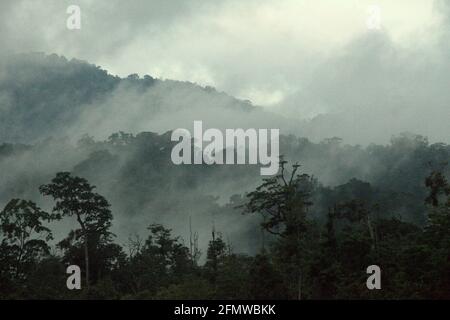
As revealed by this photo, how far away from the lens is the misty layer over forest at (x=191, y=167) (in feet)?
199

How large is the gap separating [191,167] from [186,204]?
8.17 metres

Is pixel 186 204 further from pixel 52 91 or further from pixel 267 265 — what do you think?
pixel 52 91

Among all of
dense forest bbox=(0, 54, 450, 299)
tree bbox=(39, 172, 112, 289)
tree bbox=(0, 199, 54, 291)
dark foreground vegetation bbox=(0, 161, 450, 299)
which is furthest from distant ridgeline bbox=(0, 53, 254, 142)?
tree bbox=(0, 199, 54, 291)

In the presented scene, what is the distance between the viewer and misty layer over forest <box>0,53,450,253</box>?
60.6 m

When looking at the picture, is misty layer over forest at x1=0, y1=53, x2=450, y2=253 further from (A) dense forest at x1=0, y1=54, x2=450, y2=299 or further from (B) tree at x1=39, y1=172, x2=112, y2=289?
(B) tree at x1=39, y1=172, x2=112, y2=289

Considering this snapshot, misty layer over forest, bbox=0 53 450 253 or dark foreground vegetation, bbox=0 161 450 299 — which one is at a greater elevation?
misty layer over forest, bbox=0 53 450 253

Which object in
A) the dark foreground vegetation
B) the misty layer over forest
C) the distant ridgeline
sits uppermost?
the distant ridgeline

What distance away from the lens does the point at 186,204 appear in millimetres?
65312

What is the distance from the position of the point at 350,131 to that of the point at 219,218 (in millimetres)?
41110

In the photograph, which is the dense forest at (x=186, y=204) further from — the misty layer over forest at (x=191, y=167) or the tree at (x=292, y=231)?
the misty layer over forest at (x=191, y=167)

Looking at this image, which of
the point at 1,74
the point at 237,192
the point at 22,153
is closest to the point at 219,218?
the point at 237,192

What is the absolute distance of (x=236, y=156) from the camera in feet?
241

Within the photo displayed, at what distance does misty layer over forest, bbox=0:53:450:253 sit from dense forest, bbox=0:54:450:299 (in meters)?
0.20

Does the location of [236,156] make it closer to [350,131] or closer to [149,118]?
[350,131]
